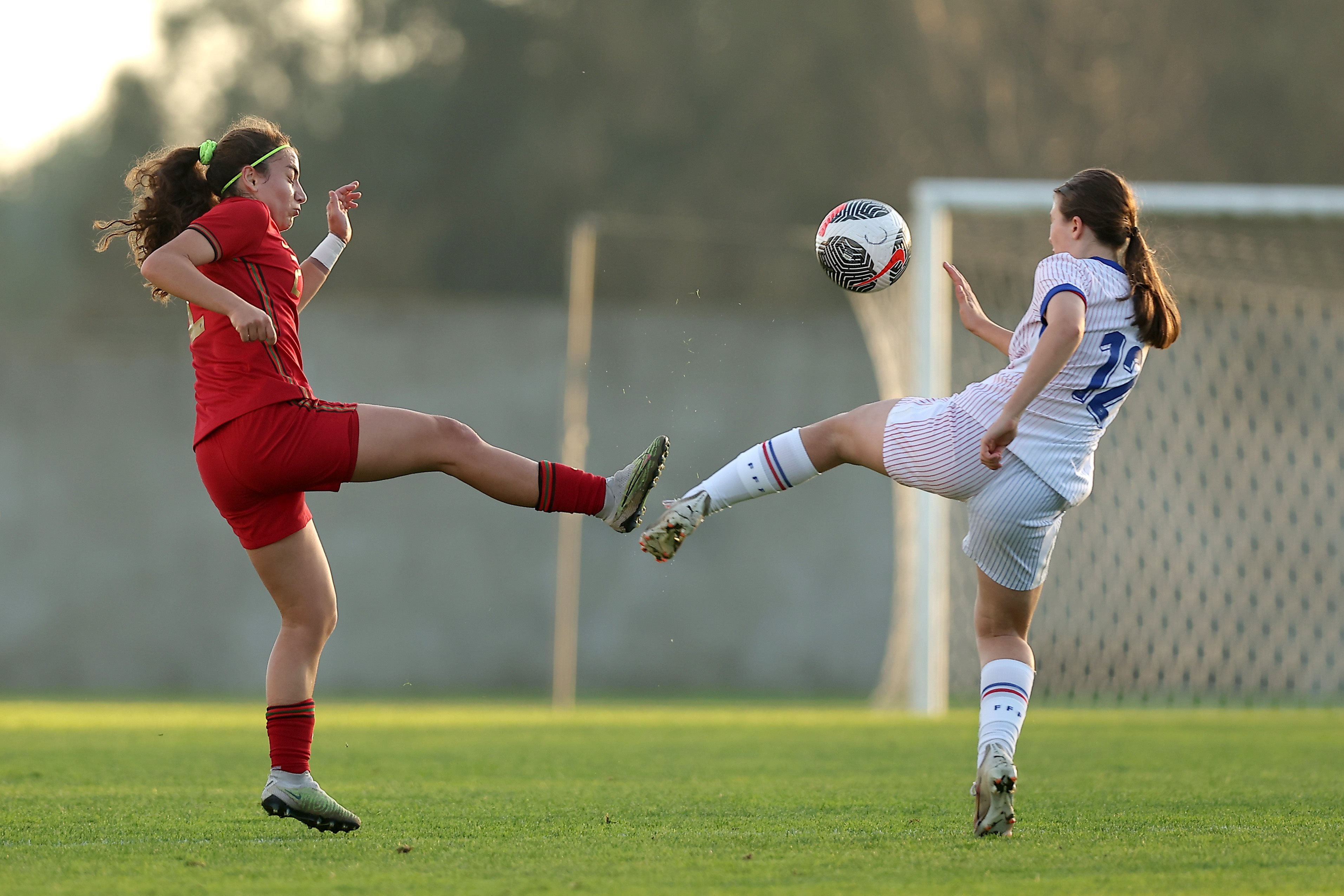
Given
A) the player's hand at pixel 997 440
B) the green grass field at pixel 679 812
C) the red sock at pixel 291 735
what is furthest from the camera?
the red sock at pixel 291 735

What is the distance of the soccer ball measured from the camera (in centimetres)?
487

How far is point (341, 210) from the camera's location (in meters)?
4.82

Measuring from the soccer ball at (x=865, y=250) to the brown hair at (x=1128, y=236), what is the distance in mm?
751

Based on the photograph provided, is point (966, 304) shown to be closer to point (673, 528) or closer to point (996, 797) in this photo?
point (673, 528)

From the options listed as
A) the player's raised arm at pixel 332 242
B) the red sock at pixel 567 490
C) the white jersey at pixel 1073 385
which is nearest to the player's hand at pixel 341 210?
the player's raised arm at pixel 332 242

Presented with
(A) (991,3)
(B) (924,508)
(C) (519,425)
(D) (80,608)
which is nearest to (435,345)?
(C) (519,425)

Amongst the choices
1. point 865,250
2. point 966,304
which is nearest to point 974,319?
point 966,304

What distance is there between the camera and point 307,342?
15148 millimetres

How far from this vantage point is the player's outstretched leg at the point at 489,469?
3998 mm

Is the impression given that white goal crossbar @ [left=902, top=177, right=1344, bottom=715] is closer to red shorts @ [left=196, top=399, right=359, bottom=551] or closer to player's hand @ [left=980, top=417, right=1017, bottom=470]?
player's hand @ [left=980, top=417, right=1017, bottom=470]

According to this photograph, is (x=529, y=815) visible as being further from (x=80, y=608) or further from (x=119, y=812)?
(x=80, y=608)

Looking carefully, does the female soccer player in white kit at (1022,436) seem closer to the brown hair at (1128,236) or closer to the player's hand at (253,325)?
the brown hair at (1128,236)

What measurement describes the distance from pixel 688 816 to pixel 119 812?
1.70 meters

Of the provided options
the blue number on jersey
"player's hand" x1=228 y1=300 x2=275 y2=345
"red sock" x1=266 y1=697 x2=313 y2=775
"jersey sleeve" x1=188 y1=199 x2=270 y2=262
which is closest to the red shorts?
"player's hand" x1=228 y1=300 x2=275 y2=345
